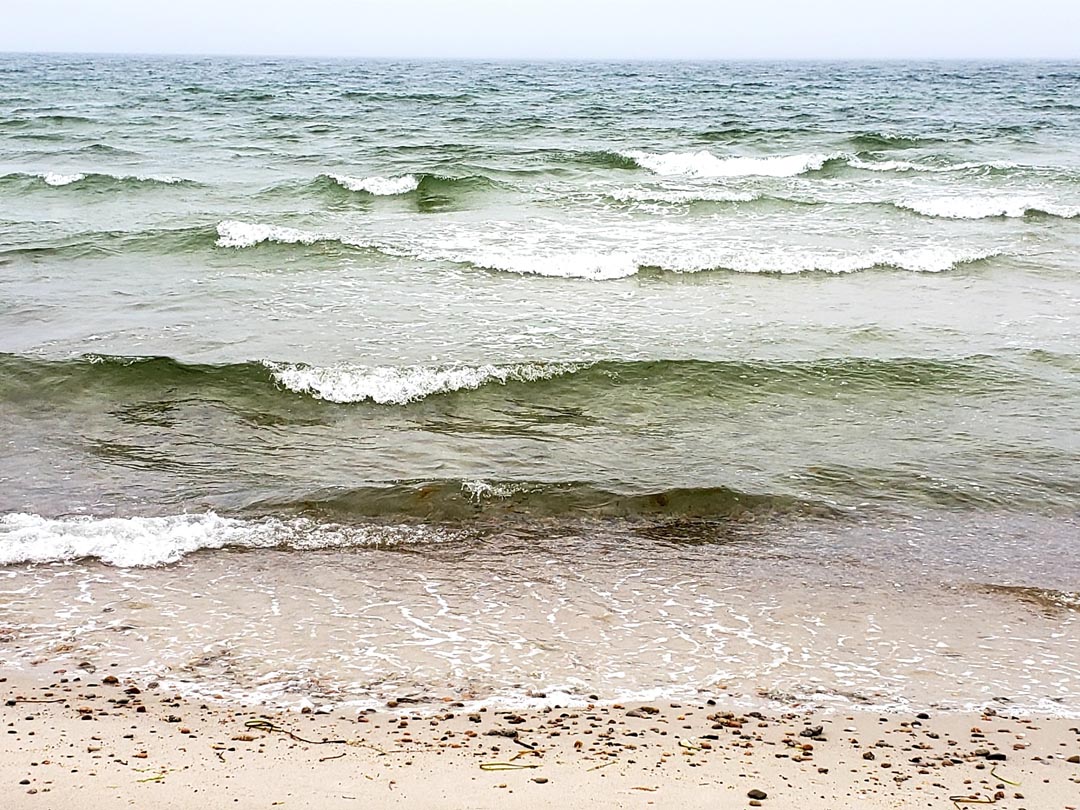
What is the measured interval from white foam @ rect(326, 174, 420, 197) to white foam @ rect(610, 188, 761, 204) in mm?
3961

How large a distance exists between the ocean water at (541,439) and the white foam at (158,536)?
0.08 feet

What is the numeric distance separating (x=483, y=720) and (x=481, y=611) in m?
1.28

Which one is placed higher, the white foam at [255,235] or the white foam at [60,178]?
the white foam at [60,178]

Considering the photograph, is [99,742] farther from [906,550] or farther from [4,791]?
[906,550]

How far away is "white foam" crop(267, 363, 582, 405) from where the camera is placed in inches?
375

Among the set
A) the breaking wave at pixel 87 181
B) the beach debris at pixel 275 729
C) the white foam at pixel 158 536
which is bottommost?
the white foam at pixel 158 536

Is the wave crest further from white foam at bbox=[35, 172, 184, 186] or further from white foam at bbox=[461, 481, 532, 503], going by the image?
white foam at bbox=[461, 481, 532, 503]

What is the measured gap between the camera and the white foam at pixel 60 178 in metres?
20.1

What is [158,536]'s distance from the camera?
6648 mm

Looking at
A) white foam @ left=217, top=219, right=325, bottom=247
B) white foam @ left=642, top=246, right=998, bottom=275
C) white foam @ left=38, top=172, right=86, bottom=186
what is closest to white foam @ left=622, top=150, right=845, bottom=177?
white foam @ left=642, top=246, right=998, bottom=275

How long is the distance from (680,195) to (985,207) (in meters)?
5.41

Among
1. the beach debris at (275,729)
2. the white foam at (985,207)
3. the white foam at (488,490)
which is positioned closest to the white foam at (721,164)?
the white foam at (985,207)

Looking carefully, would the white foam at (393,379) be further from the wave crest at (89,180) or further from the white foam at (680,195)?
the wave crest at (89,180)

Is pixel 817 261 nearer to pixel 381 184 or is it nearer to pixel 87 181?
pixel 381 184
